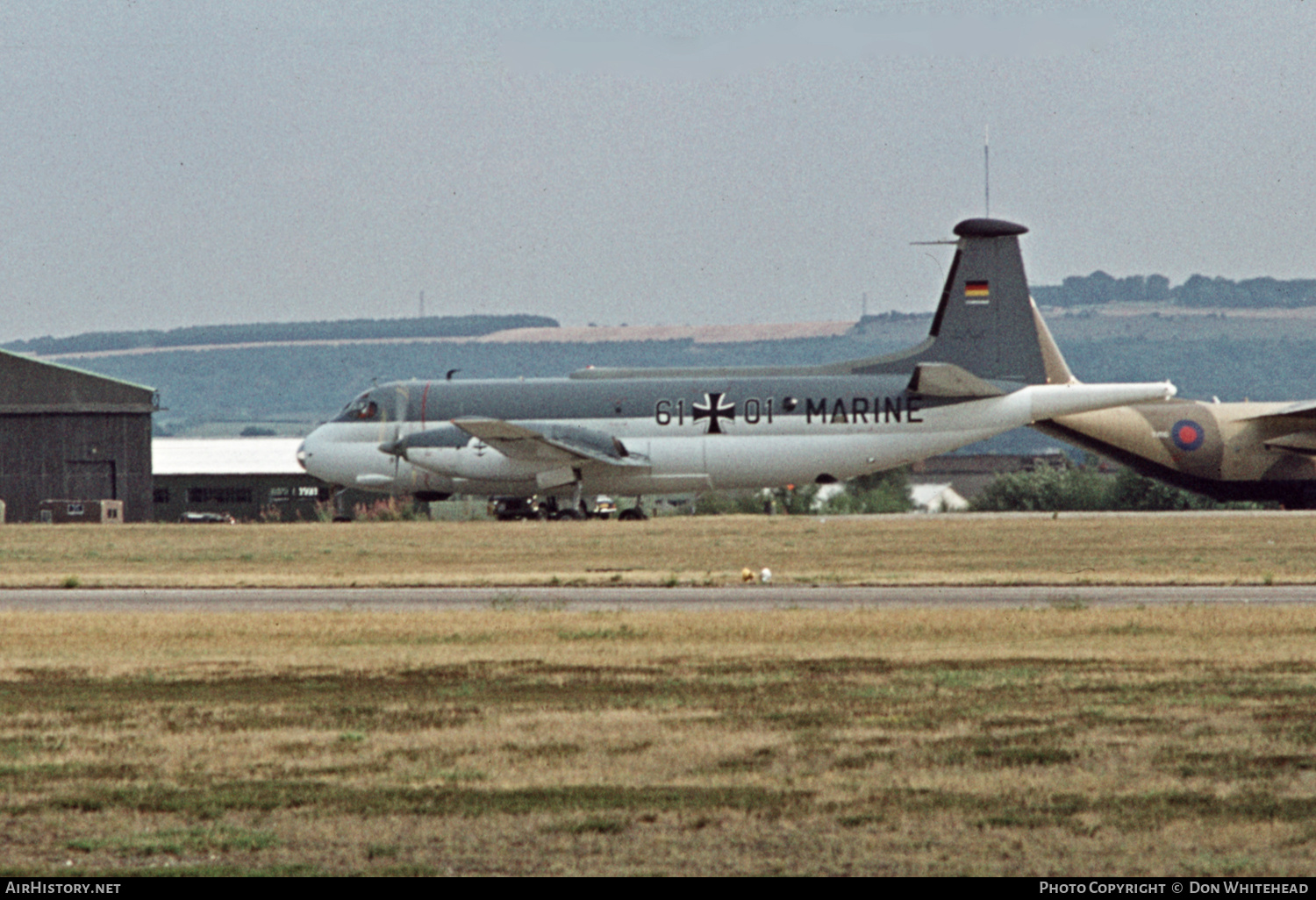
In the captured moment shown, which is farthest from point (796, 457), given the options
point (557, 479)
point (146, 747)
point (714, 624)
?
point (146, 747)

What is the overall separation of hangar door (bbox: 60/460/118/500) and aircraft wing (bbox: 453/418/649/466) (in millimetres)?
30581

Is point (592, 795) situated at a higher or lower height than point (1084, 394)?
lower

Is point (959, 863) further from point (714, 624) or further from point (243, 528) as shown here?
point (243, 528)

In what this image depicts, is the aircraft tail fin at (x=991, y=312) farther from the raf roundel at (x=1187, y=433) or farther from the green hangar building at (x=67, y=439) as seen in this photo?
the green hangar building at (x=67, y=439)

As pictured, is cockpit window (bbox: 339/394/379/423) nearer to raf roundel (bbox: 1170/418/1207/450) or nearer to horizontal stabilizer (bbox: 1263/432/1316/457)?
raf roundel (bbox: 1170/418/1207/450)

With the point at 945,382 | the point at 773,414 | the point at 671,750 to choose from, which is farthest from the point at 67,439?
the point at 671,750

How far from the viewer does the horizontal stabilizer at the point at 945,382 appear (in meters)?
57.7

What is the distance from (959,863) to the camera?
35.2ft

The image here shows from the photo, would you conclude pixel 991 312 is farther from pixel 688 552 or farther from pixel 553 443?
pixel 688 552

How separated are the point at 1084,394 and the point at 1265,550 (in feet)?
52.8

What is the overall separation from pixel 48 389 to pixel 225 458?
22.8 m

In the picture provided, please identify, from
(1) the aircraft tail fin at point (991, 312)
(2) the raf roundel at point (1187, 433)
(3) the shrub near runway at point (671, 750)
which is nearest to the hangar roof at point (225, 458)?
(1) the aircraft tail fin at point (991, 312)

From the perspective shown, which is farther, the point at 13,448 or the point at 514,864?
the point at 13,448

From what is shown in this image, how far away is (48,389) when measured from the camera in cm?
8306
